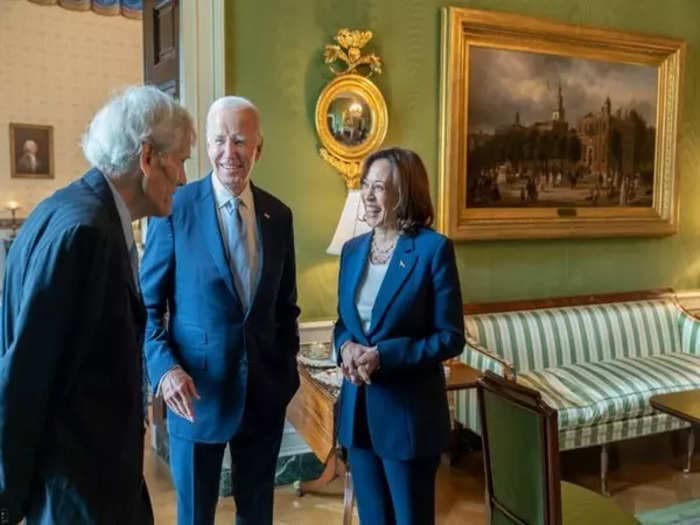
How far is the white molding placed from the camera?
9.96 feet

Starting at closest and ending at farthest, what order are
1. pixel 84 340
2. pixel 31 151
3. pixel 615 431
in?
pixel 84 340
pixel 615 431
pixel 31 151

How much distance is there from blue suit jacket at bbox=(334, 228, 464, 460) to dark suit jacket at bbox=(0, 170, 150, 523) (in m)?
0.75

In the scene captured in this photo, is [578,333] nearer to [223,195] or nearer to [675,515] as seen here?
[675,515]

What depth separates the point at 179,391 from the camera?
5.83ft

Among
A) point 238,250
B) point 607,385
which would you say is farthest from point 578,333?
point 238,250

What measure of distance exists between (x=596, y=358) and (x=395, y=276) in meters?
2.50

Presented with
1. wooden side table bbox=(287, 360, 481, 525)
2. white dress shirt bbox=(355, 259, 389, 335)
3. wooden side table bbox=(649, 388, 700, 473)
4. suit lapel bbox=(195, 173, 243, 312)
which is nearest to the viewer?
suit lapel bbox=(195, 173, 243, 312)

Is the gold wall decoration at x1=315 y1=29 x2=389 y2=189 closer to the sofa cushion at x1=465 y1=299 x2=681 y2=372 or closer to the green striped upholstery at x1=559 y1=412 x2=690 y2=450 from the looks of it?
the sofa cushion at x1=465 y1=299 x2=681 y2=372

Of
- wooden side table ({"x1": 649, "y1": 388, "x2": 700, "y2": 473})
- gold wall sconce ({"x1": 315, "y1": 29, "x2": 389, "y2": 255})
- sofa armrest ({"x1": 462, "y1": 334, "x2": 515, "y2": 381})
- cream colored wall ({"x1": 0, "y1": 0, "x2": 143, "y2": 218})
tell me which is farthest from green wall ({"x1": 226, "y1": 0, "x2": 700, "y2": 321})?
cream colored wall ({"x1": 0, "y1": 0, "x2": 143, "y2": 218})

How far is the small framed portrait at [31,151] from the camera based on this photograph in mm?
7516

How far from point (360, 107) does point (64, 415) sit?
8.12ft

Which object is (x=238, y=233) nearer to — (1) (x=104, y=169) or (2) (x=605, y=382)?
(1) (x=104, y=169)

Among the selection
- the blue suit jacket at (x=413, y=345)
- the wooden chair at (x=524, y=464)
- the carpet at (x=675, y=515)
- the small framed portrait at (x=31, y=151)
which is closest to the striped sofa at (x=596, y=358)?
the carpet at (x=675, y=515)

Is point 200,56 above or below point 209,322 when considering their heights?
above
